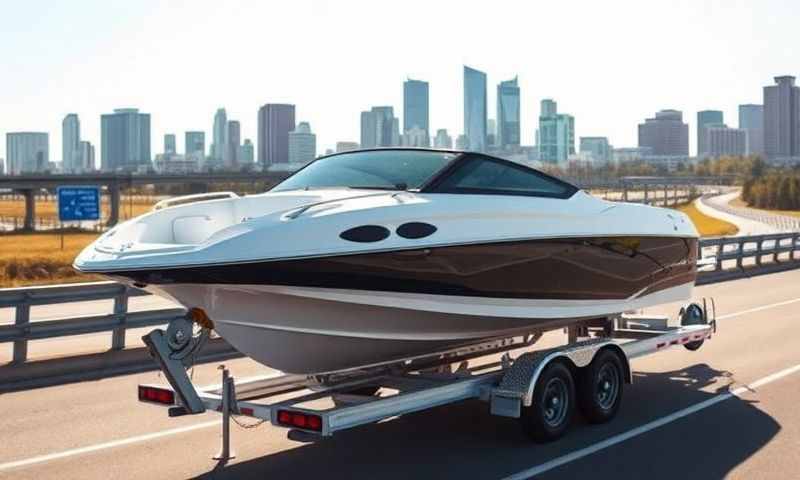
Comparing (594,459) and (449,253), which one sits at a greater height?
(449,253)

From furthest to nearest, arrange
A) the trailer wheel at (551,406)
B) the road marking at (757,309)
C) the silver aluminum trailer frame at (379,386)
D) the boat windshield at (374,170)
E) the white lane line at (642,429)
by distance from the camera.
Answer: the road marking at (757,309), the boat windshield at (374,170), the trailer wheel at (551,406), the white lane line at (642,429), the silver aluminum trailer frame at (379,386)

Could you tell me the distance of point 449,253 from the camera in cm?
762

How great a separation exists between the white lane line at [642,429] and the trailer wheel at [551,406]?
0.99 ft

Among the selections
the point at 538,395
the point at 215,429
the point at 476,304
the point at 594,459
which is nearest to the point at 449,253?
the point at 476,304

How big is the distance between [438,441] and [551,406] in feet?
3.02

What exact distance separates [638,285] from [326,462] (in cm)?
406

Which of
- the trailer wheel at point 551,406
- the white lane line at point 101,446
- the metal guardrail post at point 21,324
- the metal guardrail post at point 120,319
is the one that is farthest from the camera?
the metal guardrail post at point 120,319

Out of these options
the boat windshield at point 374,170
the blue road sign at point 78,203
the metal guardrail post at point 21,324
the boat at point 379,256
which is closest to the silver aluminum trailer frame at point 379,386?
the boat at point 379,256

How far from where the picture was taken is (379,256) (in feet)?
23.6

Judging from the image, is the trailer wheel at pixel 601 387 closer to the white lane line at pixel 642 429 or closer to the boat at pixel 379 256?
the white lane line at pixel 642 429

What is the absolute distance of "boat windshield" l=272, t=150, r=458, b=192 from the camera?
8.18 m

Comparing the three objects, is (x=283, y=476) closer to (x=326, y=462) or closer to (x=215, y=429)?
(x=326, y=462)

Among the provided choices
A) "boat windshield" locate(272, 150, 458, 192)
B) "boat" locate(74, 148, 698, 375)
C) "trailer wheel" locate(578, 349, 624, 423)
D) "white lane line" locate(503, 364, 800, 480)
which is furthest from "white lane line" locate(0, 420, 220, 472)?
"trailer wheel" locate(578, 349, 624, 423)

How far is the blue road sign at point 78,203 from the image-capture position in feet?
125
